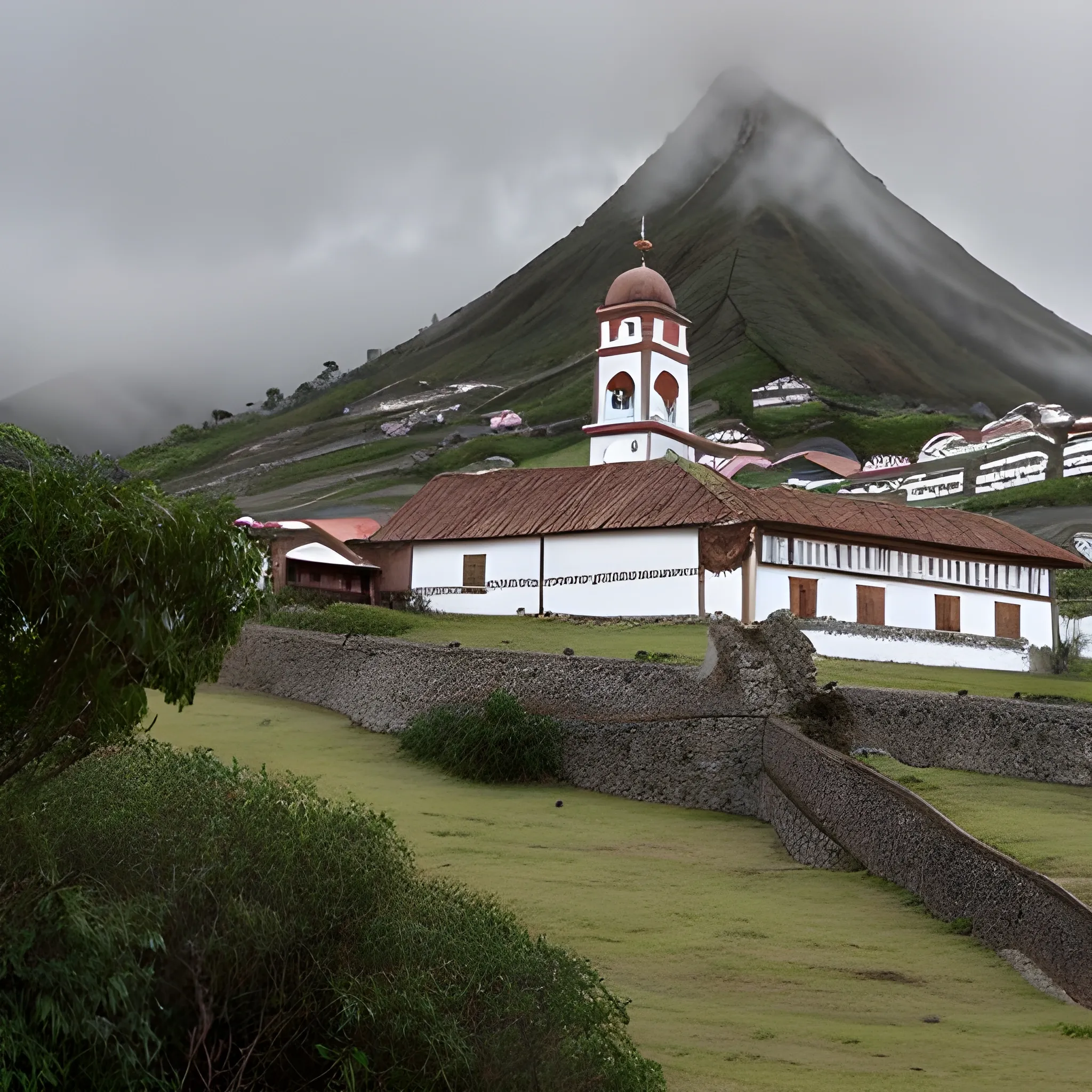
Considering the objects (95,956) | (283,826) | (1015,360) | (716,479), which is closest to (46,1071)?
(95,956)

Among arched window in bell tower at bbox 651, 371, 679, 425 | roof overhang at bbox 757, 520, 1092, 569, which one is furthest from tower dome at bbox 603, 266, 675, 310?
roof overhang at bbox 757, 520, 1092, 569

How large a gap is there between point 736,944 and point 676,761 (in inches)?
348

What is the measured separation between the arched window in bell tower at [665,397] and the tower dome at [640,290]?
9.04 ft

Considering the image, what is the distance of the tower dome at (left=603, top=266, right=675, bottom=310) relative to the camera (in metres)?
49.1

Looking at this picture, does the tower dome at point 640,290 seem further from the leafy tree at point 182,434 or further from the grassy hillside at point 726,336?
the leafy tree at point 182,434

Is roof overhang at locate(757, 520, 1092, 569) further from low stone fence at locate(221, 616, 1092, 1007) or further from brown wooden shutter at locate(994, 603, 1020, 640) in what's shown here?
low stone fence at locate(221, 616, 1092, 1007)

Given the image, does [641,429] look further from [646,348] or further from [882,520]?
[882,520]

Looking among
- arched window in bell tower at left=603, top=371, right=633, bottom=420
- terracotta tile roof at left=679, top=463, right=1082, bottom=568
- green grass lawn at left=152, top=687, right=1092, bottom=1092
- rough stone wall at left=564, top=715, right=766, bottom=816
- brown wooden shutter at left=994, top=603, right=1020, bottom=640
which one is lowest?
green grass lawn at left=152, top=687, right=1092, bottom=1092

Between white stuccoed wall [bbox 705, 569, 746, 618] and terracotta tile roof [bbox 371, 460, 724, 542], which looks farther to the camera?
terracotta tile roof [bbox 371, 460, 724, 542]

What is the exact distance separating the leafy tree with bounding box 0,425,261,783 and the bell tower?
122 ft

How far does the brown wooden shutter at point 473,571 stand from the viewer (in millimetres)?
35594

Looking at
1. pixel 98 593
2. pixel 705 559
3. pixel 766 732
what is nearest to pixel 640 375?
pixel 705 559

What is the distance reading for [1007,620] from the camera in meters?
34.5

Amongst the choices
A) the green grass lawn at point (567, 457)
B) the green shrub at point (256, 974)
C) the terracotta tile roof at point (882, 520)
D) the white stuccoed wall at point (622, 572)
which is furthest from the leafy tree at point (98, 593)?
the green grass lawn at point (567, 457)
